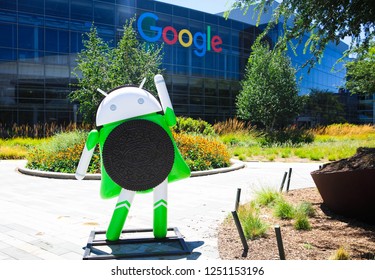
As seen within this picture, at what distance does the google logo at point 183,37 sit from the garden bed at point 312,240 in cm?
2751

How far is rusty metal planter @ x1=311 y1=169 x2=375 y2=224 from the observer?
17.7 ft

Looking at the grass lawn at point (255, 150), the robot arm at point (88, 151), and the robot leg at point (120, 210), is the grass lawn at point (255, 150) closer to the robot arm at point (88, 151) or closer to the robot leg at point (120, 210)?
the robot leg at point (120, 210)

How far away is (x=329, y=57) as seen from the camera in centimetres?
5484

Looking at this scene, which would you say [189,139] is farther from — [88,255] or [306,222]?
[88,255]

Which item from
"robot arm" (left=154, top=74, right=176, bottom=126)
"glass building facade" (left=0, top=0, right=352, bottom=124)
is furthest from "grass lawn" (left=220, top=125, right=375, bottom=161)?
"robot arm" (left=154, top=74, right=176, bottom=126)

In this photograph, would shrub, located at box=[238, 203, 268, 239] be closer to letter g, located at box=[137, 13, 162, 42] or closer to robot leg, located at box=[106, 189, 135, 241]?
robot leg, located at box=[106, 189, 135, 241]

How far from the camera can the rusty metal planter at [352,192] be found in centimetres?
538

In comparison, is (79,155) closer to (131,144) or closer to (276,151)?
(131,144)

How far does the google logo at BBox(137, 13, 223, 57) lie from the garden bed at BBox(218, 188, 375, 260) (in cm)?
2751

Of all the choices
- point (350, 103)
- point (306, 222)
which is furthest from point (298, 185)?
point (350, 103)

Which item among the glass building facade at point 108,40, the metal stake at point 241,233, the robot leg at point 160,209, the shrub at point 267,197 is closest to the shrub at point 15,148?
the glass building facade at point 108,40

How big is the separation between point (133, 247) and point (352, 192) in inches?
123

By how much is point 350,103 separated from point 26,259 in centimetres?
6352

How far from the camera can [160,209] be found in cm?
484
